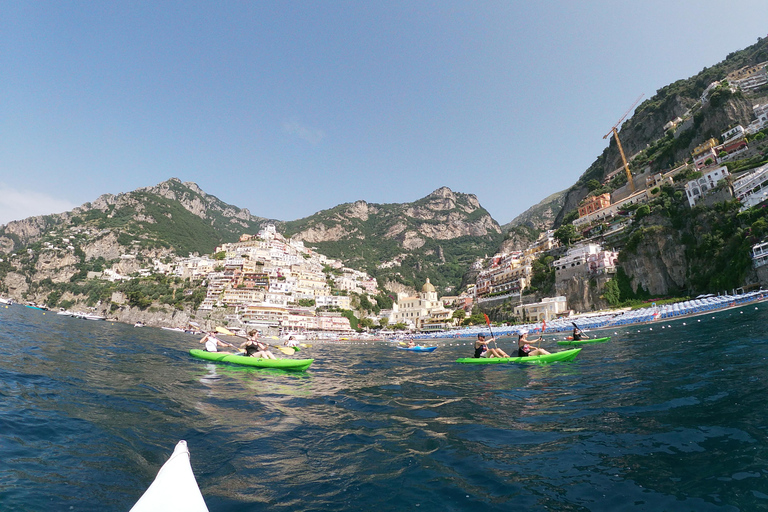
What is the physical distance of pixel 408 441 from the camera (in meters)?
6.30

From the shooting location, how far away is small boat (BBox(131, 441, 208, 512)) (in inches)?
92.9

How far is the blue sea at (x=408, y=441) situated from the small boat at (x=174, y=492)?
1.81 meters

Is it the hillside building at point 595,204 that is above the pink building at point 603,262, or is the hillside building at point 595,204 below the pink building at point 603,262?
above

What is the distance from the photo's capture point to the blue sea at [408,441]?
4.04 metres

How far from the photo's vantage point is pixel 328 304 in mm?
105125

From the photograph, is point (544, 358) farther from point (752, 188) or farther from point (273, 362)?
point (752, 188)

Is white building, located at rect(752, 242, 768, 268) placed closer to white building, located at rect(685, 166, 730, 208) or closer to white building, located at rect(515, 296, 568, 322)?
white building, located at rect(685, 166, 730, 208)

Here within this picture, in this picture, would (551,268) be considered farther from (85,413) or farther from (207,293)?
(207,293)

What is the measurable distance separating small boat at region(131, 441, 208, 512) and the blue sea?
1809mm

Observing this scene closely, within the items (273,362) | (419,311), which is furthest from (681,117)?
(273,362)

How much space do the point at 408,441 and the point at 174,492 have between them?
15.1 feet

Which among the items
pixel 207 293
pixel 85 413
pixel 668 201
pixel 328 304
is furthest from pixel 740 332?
pixel 207 293

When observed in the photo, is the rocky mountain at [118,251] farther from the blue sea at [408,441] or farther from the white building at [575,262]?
the blue sea at [408,441]

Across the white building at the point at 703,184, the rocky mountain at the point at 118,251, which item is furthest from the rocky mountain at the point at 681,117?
the rocky mountain at the point at 118,251
